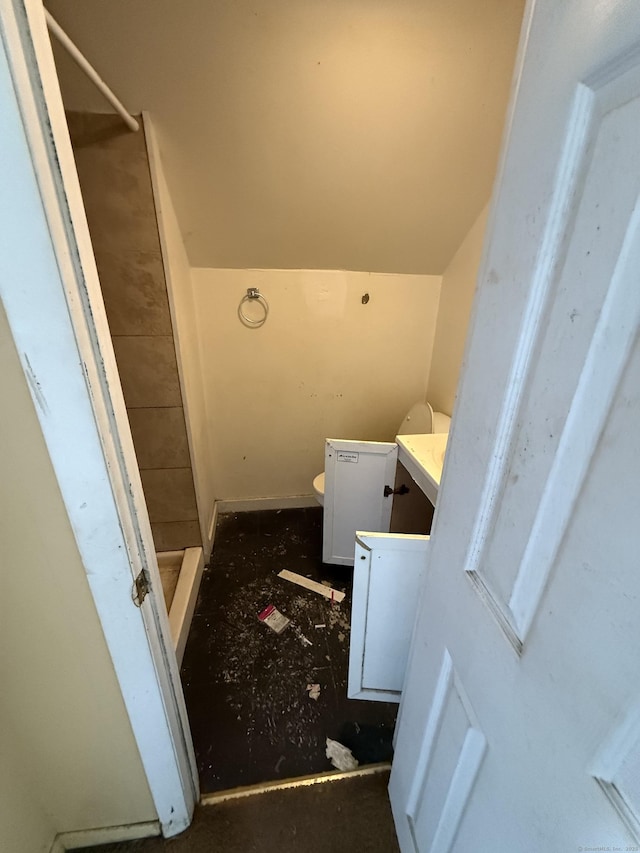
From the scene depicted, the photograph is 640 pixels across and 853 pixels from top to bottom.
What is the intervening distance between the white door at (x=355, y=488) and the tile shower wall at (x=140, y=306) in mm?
724

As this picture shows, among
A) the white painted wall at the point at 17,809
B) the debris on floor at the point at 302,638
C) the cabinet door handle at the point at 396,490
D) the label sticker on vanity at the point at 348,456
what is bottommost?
the debris on floor at the point at 302,638

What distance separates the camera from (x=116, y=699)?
2.69ft

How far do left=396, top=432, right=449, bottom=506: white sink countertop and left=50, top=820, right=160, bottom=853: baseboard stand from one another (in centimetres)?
126

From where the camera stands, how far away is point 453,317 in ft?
6.49

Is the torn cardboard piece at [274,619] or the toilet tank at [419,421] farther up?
the toilet tank at [419,421]

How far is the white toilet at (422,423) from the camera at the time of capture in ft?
5.96

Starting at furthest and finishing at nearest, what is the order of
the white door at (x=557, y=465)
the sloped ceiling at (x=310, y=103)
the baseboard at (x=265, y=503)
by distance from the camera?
the baseboard at (x=265, y=503)
the sloped ceiling at (x=310, y=103)
the white door at (x=557, y=465)

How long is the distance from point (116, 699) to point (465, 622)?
79 cm

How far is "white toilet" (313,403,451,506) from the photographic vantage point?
1.82 metres

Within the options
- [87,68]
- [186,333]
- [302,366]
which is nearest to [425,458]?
[302,366]

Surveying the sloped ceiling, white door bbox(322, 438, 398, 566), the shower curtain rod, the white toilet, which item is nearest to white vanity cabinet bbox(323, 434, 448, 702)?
white door bbox(322, 438, 398, 566)

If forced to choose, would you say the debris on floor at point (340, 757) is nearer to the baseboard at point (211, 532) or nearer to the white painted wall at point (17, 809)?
the white painted wall at point (17, 809)

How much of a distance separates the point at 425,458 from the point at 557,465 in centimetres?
106

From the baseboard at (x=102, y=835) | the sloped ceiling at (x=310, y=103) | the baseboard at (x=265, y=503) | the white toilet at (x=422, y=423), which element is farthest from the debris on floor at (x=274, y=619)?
the sloped ceiling at (x=310, y=103)
